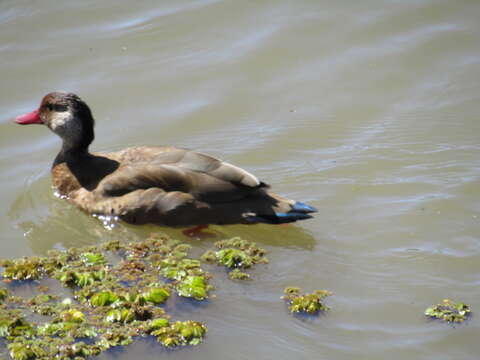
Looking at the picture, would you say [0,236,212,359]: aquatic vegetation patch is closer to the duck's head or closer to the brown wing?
the brown wing

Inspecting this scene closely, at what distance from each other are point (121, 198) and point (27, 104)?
285 centimetres

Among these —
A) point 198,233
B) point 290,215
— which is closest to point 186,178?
point 198,233

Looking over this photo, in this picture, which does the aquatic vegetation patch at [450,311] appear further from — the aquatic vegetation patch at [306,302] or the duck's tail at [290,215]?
the duck's tail at [290,215]

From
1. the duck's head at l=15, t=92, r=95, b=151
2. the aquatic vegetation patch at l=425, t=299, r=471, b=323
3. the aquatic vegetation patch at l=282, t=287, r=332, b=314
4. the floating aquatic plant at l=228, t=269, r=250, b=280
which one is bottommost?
the aquatic vegetation patch at l=425, t=299, r=471, b=323

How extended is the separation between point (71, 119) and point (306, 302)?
335cm

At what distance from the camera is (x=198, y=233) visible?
6305 mm

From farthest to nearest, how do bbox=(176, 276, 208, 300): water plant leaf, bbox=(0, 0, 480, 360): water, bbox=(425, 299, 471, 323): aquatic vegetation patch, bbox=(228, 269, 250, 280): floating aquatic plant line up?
bbox=(228, 269, 250, 280): floating aquatic plant < bbox=(176, 276, 208, 300): water plant leaf < bbox=(0, 0, 480, 360): water < bbox=(425, 299, 471, 323): aquatic vegetation patch

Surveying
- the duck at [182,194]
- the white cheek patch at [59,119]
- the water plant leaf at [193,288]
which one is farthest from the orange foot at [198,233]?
the white cheek patch at [59,119]

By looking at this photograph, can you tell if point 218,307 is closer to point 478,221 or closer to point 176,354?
point 176,354

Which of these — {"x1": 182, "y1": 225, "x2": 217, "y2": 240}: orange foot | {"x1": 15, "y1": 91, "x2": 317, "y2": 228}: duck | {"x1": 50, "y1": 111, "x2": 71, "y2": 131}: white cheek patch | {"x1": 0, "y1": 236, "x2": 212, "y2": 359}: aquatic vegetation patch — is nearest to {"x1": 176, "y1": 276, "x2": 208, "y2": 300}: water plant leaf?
{"x1": 0, "y1": 236, "x2": 212, "y2": 359}: aquatic vegetation patch

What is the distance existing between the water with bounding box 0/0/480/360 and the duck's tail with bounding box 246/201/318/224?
0.18m

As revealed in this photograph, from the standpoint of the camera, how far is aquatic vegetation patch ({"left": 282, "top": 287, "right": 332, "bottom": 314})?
16.4 ft

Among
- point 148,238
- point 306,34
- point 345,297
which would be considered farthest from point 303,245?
point 306,34

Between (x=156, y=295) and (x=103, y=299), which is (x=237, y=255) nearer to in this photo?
(x=156, y=295)
